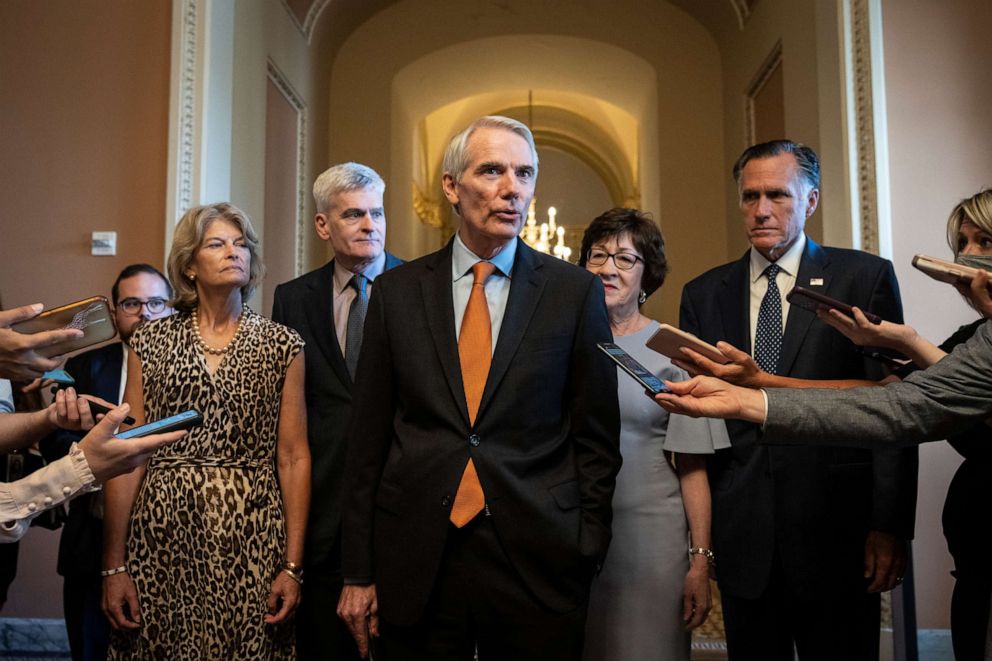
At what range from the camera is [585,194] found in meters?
16.8

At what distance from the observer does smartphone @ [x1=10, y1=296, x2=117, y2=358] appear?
6.79 ft

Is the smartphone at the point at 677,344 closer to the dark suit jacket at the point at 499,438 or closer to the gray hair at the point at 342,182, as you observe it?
the dark suit jacket at the point at 499,438

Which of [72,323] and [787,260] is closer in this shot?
[72,323]

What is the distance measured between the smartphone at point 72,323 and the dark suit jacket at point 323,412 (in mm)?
628

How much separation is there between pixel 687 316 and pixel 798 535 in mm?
669

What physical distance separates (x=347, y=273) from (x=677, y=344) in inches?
45.8

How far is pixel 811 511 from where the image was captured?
2.29 m

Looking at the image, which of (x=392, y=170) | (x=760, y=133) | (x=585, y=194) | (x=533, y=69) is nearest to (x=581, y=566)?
(x=760, y=133)

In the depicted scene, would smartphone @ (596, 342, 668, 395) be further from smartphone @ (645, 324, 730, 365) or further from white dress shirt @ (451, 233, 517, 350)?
white dress shirt @ (451, 233, 517, 350)

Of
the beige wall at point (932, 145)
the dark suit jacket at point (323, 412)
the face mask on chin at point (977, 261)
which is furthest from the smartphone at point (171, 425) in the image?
the beige wall at point (932, 145)

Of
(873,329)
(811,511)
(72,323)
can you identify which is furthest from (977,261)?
(72,323)

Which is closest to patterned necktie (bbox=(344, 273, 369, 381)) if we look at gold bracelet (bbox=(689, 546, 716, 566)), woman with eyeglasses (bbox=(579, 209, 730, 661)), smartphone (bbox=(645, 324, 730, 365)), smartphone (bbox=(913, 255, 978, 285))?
woman with eyeglasses (bbox=(579, 209, 730, 661))

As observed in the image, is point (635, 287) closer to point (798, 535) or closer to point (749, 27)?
point (798, 535)

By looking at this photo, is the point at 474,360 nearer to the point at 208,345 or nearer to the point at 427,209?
the point at 208,345
